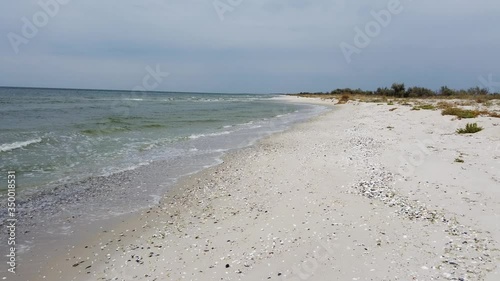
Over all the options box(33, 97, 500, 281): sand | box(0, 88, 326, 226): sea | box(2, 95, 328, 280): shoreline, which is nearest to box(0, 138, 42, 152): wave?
box(0, 88, 326, 226): sea

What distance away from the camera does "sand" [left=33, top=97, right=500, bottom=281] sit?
17.5 feet

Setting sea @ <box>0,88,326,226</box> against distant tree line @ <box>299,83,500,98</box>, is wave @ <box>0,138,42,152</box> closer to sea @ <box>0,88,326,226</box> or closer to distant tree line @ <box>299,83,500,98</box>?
sea @ <box>0,88,326,226</box>

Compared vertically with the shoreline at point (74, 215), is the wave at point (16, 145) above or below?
above

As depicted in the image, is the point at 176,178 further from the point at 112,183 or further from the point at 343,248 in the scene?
the point at 343,248

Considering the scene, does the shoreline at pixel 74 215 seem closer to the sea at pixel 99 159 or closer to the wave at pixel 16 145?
the sea at pixel 99 159

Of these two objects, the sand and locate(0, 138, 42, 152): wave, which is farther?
locate(0, 138, 42, 152): wave

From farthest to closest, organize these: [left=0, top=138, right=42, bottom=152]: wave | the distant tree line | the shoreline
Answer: the distant tree line → [left=0, top=138, right=42, bottom=152]: wave → the shoreline

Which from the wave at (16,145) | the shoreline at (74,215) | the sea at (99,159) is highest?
the wave at (16,145)

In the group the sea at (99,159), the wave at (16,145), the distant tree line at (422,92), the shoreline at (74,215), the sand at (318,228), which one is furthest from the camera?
the distant tree line at (422,92)

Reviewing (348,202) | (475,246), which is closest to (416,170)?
(348,202)

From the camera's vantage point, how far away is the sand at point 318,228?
5.32m

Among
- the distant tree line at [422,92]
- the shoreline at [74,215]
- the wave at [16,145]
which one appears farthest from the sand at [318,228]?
the distant tree line at [422,92]

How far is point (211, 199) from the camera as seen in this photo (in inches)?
363

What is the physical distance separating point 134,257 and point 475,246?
6063 millimetres
